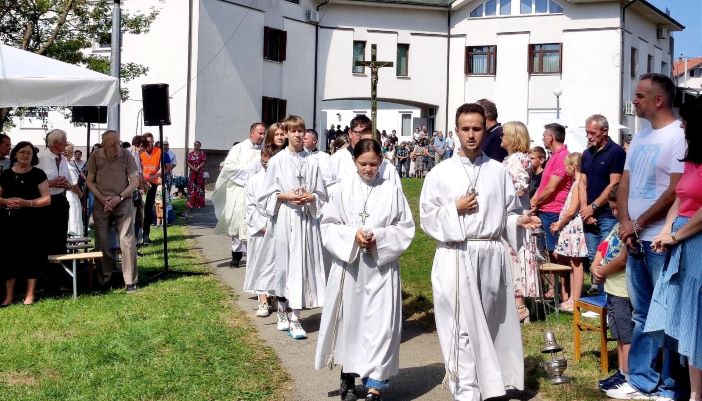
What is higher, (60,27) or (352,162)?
(60,27)

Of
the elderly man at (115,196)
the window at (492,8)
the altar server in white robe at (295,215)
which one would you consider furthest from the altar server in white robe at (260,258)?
the window at (492,8)

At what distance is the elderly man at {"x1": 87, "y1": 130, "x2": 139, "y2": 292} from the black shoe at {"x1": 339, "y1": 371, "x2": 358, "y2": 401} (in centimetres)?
574

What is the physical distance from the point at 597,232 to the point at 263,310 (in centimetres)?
383

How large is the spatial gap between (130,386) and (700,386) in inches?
164

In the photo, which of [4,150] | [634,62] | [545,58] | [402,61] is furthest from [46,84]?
[634,62]

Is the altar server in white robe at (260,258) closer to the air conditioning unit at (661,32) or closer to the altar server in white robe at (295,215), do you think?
the altar server in white robe at (295,215)

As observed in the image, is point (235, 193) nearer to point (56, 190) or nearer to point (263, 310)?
point (56, 190)

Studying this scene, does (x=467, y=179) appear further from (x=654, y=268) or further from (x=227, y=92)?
(x=227, y=92)

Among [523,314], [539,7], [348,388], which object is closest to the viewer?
[348,388]

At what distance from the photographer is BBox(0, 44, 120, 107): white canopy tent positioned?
34.6 feet

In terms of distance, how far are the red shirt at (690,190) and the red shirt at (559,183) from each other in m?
4.68

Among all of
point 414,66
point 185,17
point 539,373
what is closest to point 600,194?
point 539,373

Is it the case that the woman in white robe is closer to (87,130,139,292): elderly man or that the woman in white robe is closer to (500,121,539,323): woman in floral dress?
(500,121,539,323): woman in floral dress

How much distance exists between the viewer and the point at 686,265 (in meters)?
5.87
